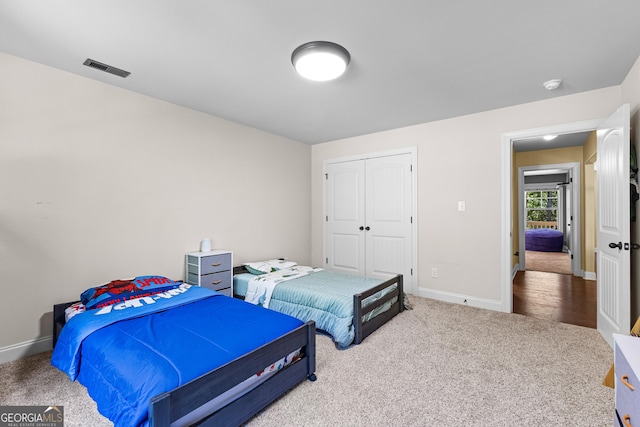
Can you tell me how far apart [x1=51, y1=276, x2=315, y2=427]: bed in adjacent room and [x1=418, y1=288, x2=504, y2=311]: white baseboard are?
247cm

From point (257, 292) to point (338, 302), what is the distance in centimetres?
108

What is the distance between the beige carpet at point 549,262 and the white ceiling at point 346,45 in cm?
437

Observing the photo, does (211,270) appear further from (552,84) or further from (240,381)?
(552,84)

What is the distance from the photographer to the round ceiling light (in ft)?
6.89

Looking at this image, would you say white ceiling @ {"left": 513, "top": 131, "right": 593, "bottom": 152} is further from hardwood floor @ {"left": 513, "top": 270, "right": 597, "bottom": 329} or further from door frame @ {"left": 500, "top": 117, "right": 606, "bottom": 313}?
hardwood floor @ {"left": 513, "top": 270, "right": 597, "bottom": 329}

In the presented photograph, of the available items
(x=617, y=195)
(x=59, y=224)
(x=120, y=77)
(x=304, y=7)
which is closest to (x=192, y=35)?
(x=304, y=7)

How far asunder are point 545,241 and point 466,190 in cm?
657

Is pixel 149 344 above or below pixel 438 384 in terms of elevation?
above

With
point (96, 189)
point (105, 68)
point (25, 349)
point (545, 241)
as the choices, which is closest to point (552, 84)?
point (105, 68)

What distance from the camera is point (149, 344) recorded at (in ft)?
5.51

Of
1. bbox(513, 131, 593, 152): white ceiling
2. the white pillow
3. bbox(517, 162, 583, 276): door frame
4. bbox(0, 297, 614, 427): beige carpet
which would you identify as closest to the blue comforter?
bbox(0, 297, 614, 427): beige carpet

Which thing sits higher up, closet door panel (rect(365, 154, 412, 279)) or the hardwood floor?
closet door panel (rect(365, 154, 412, 279))

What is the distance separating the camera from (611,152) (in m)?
2.48

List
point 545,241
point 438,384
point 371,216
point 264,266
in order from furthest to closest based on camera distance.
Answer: point 545,241, point 371,216, point 264,266, point 438,384
